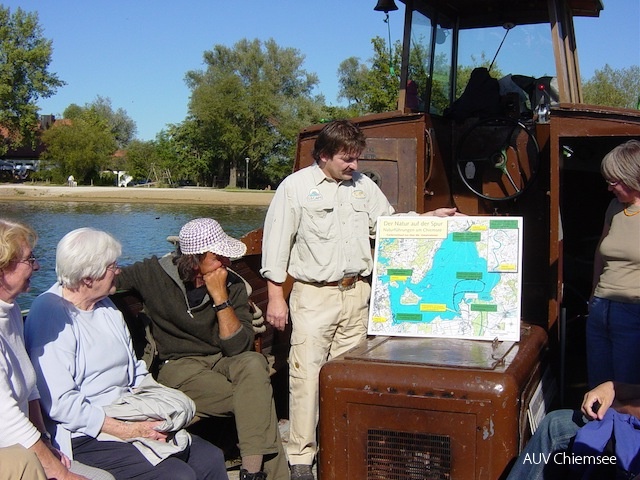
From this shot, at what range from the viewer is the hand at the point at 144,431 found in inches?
133

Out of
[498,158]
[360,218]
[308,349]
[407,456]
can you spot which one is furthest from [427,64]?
[407,456]

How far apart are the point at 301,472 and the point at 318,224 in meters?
1.32

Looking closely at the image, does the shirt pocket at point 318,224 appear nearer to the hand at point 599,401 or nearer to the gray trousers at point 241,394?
the gray trousers at point 241,394

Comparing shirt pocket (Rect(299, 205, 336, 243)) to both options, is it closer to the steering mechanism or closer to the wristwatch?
the wristwatch

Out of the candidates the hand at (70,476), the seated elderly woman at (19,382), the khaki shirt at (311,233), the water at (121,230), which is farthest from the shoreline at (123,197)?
the hand at (70,476)

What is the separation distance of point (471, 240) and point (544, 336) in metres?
0.69

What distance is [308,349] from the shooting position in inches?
169

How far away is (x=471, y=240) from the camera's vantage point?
4.44 meters

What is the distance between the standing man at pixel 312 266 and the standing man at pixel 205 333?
0.23 m

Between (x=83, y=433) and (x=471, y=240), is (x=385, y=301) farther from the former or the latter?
(x=83, y=433)

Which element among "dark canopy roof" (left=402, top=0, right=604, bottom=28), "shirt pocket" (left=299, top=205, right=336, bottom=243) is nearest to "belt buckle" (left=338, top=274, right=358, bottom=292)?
"shirt pocket" (left=299, top=205, right=336, bottom=243)

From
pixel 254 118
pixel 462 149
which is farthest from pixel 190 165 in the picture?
pixel 462 149

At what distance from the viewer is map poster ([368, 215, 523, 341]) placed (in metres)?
4.26

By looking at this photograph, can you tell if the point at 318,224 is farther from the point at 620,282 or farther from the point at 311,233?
the point at 620,282
